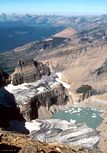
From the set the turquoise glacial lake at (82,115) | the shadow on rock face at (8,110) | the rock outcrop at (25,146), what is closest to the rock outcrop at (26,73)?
the shadow on rock face at (8,110)

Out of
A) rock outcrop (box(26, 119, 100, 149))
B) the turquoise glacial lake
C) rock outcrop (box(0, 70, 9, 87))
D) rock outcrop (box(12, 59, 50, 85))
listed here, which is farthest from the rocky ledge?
rock outcrop (box(26, 119, 100, 149))

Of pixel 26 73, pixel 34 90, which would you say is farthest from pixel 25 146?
pixel 26 73

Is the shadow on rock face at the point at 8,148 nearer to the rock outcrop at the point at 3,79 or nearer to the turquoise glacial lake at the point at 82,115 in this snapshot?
the turquoise glacial lake at the point at 82,115

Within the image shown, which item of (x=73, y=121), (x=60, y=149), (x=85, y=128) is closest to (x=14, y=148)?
(x=60, y=149)

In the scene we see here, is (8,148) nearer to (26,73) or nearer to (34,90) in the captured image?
(34,90)

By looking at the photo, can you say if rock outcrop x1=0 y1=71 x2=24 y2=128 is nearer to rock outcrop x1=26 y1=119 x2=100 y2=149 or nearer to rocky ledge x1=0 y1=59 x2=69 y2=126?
rocky ledge x1=0 y1=59 x2=69 y2=126
